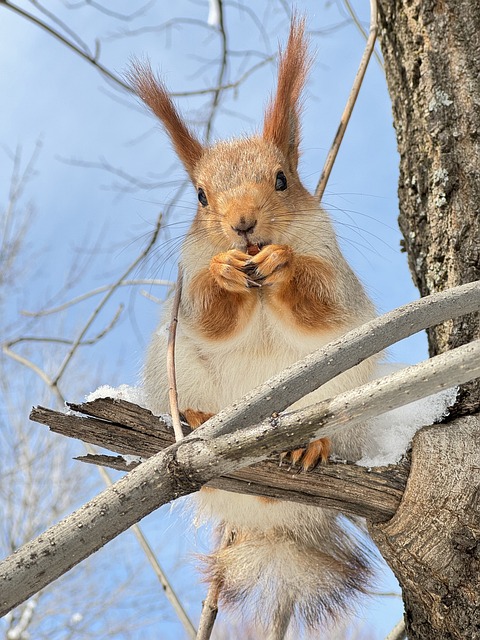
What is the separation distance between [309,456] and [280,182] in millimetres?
633

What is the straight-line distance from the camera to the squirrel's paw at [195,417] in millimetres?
1524

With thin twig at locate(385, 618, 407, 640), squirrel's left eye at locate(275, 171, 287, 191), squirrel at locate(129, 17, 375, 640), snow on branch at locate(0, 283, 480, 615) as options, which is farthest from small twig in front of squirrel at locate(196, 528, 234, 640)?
snow on branch at locate(0, 283, 480, 615)

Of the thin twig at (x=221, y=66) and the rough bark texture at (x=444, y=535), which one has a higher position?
the thin twig at (x=221, y=66)

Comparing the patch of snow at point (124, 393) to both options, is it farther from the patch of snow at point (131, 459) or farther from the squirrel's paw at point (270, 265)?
the squirrel's paw at point (270, 265)

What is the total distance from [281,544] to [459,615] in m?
0.47

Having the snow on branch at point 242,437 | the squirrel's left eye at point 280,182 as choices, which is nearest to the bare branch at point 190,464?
the snow on branch at point 242,437

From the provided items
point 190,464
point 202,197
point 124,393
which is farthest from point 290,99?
point 190,464

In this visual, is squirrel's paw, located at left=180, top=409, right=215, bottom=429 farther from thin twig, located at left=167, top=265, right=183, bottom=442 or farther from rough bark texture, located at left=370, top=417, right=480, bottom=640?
rough bark texture, located at left=370, top=417, right=480, bottom=640

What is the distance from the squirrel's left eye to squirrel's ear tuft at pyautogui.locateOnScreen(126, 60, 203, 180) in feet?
0.88

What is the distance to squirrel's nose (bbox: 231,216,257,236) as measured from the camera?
5.04 feet

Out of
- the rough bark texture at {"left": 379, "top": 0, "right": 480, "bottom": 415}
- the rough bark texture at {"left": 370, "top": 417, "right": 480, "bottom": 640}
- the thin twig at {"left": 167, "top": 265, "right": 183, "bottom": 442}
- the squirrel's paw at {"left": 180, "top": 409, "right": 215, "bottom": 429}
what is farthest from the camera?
the rough bark texture at {"left": 379, "top": 0, "right": 480, "bottom": 415}

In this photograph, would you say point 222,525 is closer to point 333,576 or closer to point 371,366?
point 333,576

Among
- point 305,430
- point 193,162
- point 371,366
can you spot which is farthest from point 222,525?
point 305,430

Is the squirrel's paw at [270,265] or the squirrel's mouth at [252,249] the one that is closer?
the squirrel's paw at [270,265]
